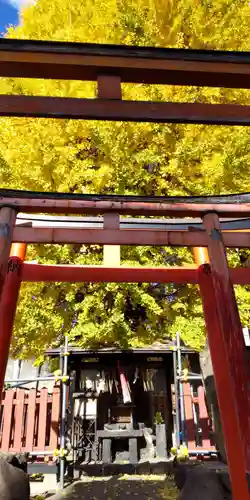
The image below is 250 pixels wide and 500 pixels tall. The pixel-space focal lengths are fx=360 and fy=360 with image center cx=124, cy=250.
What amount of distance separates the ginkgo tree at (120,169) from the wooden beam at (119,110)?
541 centimetres

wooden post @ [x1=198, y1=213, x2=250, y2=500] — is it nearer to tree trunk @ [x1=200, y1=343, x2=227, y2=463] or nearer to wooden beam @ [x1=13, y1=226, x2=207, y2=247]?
wooden beam @ [x1=13, y1=226, x2=207, y2=247]

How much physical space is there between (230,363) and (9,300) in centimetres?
264

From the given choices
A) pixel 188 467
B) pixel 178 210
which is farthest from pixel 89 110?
pixel 188 467

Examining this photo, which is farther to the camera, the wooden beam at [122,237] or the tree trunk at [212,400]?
the tree trunk at [212,400]

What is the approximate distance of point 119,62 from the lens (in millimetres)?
2570

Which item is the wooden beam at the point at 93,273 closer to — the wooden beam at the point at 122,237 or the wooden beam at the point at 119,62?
the wooden beam at the point at 122,237

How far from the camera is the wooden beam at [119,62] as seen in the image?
2.46 m

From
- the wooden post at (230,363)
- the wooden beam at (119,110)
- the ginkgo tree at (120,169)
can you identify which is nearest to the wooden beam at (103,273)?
the wooden post at (230,363)

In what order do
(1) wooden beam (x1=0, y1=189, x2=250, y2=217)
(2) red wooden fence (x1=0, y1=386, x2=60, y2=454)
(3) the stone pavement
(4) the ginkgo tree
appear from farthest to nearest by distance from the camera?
(4) the ginkgo tree → (2) red wooden fence (x1=0, y1=386, x2=60, y2=454) → (3) the stone pavement → (1) wooden beam (x1=0, y1=189, x2=250, y2=217)

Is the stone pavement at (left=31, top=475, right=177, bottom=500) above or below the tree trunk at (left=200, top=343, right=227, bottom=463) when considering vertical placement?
below

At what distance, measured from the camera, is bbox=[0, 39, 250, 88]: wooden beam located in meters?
2.46

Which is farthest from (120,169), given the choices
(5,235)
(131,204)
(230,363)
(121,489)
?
(121,489)

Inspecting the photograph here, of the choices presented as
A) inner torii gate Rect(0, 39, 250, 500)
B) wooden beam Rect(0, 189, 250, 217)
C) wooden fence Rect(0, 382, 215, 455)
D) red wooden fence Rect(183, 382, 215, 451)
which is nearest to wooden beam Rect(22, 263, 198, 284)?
inner torii gate Rect(0, 39, 250, 500)

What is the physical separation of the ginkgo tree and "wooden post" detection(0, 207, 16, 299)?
4.80m
